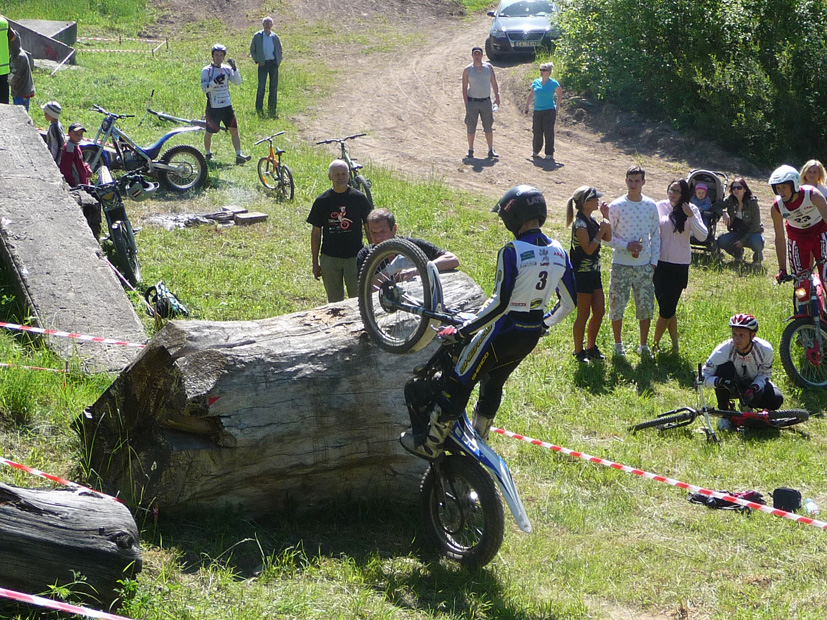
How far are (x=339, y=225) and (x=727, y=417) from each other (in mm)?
3873

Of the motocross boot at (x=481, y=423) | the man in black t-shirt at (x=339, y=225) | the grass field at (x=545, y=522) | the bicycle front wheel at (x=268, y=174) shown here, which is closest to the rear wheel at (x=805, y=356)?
the grass field at (x=545, y=522)

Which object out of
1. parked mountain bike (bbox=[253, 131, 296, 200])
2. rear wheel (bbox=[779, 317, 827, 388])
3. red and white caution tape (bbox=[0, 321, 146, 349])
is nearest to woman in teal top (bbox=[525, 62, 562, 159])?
parked mountain bike (bbox=[253, 131, 296, 200])

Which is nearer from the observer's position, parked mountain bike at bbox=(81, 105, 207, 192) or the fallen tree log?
the fallen tree log

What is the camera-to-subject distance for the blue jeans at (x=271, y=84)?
1977 centimetres

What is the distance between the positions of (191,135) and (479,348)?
45.8ft

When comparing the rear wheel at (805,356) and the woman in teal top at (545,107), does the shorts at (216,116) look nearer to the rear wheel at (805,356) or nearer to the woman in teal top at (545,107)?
the woman in teal top at (545,107)

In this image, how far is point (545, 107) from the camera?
17.8 meters

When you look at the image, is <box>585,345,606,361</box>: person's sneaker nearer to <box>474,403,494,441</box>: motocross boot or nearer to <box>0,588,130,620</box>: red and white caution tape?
<box>474,403,494,441</box>: motocross boot

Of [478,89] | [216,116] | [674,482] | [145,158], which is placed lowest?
[674,482]

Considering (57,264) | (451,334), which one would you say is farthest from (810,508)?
(57,264)

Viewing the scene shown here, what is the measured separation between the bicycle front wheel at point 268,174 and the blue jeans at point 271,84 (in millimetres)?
5670

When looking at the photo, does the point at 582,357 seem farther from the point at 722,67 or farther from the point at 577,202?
the point at 722,67

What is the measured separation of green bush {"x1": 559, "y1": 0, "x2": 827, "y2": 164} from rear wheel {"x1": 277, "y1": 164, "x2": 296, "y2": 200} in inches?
398

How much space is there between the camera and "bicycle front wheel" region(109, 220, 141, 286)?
9992 millimetres
